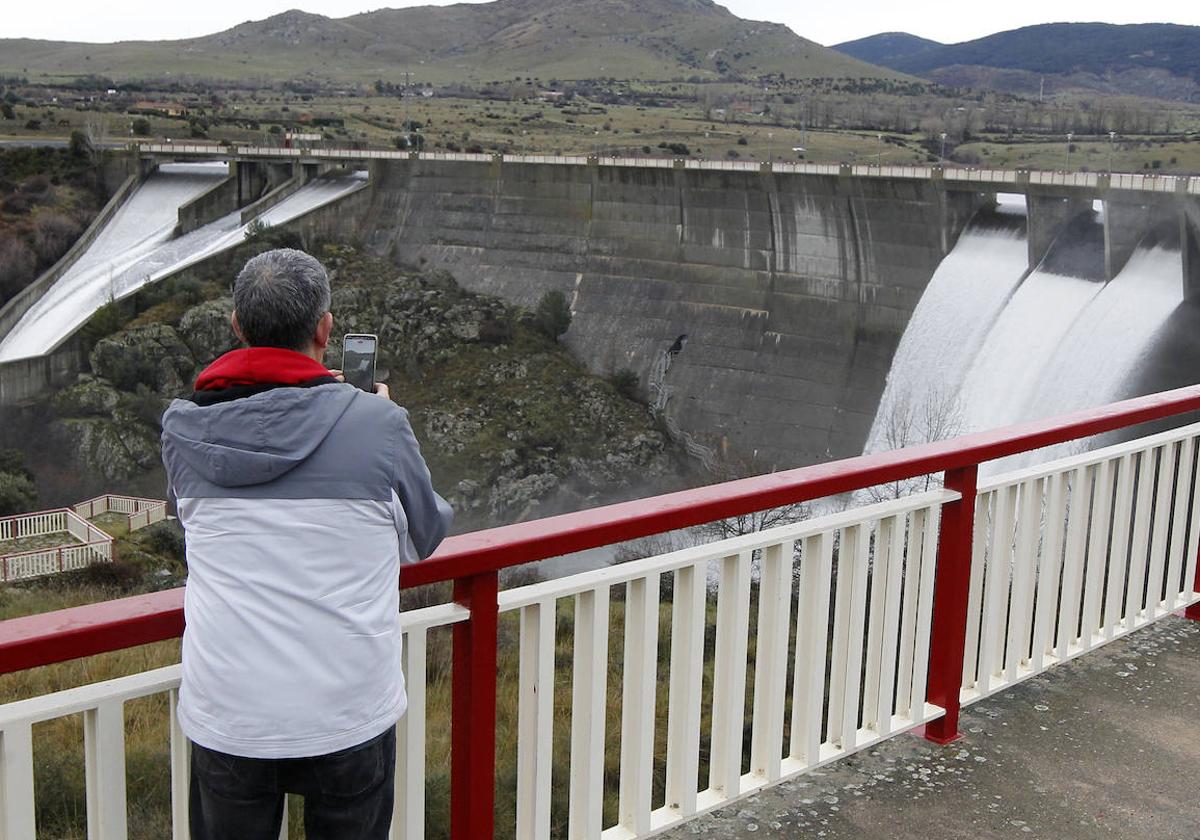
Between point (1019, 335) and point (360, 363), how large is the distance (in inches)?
961

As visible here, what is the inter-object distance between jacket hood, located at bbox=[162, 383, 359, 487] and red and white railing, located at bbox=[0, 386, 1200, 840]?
28 centimetres

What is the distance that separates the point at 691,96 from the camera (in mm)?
120625

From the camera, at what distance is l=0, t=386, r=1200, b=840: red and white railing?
2092 millimetres

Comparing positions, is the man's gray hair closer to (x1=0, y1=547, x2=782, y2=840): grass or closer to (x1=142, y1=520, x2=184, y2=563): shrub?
(x1=0, y1=547, x2=782, y2=840): grass

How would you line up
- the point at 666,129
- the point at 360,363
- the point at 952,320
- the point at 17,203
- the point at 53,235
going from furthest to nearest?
the point at 666,129 < the point at 17,203 < the point at 53,235 < the point at 952,320 < the point at 360,363

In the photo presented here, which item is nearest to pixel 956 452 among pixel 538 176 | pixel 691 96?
pixel 538 176

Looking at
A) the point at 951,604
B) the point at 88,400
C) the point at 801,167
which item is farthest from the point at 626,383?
the point at 951,604

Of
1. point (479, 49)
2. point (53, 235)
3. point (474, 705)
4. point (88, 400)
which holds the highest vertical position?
point (479, 49)

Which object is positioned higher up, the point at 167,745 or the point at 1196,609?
the point at 1196,609

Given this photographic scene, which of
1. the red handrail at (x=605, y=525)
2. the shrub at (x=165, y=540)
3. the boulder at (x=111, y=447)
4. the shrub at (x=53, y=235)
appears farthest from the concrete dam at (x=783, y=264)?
the red handrail at (x=605, y=525)

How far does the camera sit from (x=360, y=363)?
226 cm

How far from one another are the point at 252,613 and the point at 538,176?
1543 inches

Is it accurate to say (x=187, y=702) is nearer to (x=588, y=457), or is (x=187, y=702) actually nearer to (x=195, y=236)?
(x=588, y=457)

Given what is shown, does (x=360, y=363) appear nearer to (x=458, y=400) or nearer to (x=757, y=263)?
(x=757, y=263)
